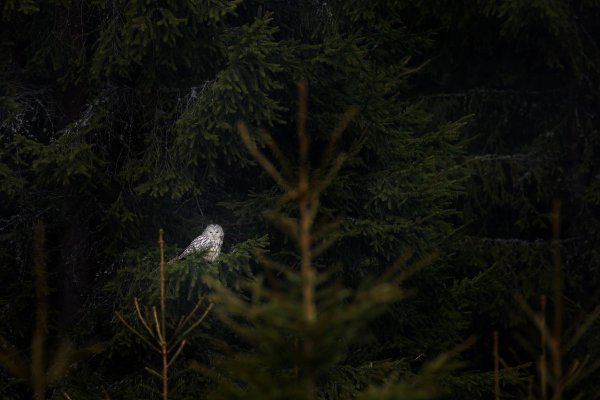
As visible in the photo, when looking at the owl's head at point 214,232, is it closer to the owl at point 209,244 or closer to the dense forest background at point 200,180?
the owl at point 209,244

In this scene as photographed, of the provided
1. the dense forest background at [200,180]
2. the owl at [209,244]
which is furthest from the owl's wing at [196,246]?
the dense forest background at [200,180]

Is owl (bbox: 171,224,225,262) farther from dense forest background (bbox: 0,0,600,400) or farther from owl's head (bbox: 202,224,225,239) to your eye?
dense forest background (bbox: 0,0,600,400)

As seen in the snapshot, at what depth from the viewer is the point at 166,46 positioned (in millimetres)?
4980

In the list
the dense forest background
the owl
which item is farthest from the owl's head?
the dense forest background

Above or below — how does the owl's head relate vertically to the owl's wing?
below

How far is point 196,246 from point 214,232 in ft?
0.79

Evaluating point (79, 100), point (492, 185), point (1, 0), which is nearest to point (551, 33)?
point (492, 185)

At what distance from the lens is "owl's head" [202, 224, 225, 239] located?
5.06 meters

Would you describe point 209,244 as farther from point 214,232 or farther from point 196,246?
point 214,232

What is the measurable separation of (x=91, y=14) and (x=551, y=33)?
4.87 metres

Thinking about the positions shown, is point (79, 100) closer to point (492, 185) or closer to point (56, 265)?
point (56, 265)

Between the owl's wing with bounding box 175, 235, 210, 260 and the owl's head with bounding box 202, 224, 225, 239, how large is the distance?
0.05 metres

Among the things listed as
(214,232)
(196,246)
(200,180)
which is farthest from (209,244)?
(200,180)

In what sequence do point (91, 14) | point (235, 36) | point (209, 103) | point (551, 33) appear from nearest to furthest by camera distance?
point (209, 103), point (235, 36), point (91, 14), point (551, 33)
